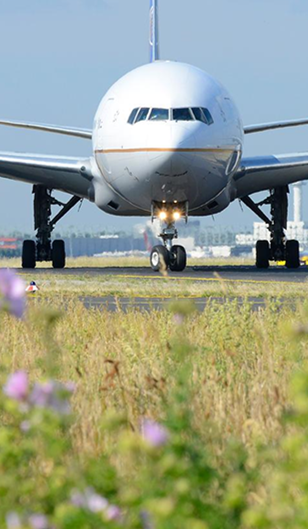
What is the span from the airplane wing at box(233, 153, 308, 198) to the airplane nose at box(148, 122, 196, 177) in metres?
4.72

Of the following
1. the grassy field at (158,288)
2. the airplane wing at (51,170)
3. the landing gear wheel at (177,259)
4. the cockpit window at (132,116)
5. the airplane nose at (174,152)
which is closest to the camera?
the grassy field at (158,288)

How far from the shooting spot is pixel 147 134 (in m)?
24.6

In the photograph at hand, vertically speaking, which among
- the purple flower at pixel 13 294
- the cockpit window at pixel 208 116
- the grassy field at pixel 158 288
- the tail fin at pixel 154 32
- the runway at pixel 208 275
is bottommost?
the runway at pixel 208 275

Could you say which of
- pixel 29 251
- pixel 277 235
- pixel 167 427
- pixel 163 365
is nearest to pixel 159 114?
pixel 29 251

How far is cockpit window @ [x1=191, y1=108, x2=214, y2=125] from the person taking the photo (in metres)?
24.7

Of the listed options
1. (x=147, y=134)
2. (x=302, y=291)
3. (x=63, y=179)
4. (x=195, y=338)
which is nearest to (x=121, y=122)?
(x=147, y=134)

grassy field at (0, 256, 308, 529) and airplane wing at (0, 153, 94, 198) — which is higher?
airplane wing at (0, 153, 94, 198)

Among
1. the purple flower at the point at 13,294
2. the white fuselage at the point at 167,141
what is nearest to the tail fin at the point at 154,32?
the white fuselage at the point at 167,141

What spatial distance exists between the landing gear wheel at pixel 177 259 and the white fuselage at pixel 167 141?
1108 millimetres

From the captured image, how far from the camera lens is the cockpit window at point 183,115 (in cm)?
2466

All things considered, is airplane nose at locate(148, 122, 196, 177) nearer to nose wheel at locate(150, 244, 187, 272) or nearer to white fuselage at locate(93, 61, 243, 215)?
white fuselage at locate(93, 61, 243, 215)

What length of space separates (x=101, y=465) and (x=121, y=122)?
22670mm

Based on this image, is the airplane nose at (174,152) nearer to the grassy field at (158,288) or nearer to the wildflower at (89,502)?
the grassy field at (158,288)

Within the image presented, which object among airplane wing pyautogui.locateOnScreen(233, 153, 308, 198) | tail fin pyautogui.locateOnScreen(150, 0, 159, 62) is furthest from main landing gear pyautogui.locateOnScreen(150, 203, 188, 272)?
tail fin pyautogui.locateOnScreen(150, 0, 159, 62)
